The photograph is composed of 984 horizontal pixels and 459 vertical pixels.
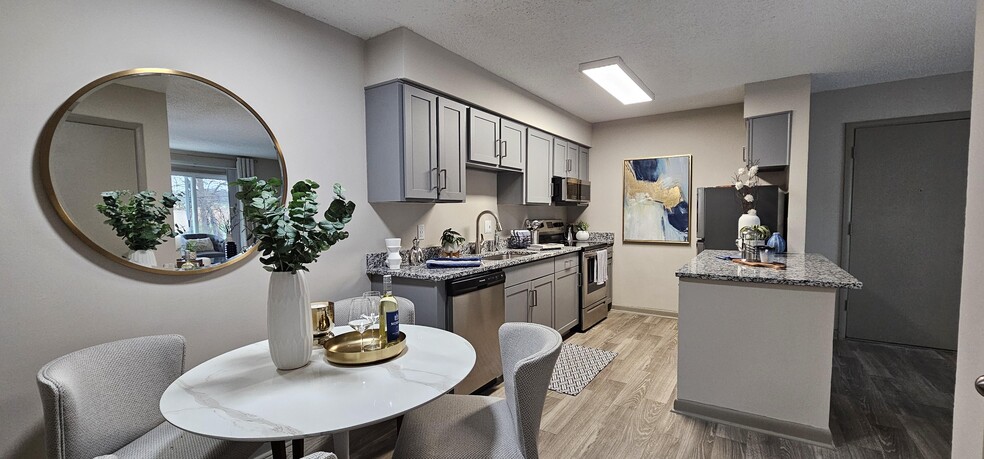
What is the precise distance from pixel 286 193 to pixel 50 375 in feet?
4.20

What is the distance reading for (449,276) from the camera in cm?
252

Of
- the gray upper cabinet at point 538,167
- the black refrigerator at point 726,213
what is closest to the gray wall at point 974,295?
the black refrigerator at point 726,213

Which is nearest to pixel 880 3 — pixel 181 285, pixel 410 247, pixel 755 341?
pixel 755 341

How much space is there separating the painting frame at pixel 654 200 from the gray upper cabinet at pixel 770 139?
3.07ft

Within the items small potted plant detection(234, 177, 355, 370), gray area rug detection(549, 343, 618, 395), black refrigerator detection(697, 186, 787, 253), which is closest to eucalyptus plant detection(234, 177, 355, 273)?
small potted plant detection(234, 177, 355, 370)

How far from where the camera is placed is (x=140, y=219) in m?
1.79

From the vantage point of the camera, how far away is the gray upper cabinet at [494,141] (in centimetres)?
326

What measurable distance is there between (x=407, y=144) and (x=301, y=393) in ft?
5.85

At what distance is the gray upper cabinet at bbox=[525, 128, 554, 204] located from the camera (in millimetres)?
4059

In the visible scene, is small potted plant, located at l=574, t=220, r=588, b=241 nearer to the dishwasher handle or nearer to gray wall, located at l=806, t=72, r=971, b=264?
the dishwasher handle

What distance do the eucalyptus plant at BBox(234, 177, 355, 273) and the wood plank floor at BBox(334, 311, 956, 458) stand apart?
136cm

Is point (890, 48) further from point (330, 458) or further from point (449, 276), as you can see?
point (330, 458)

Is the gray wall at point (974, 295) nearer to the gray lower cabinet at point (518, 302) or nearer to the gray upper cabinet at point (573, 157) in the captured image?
the gray lower cabinet at point (518, 302)

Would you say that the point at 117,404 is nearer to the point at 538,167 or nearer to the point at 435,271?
the point at 435,271
